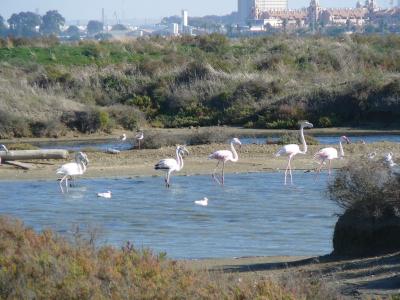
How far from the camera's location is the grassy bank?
→ 42.0 meters

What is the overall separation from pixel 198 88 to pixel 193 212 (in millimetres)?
28050

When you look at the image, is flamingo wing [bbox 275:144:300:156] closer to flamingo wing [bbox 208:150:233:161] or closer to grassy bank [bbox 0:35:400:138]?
flamingo wing [bbox 208:150:233:161]

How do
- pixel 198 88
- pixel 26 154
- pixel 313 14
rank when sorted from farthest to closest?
pixel 313 14
pixel 198 88
pixel 26 154

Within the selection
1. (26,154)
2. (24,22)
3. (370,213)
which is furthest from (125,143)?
(24,22)

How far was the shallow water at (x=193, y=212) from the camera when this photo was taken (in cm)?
1700

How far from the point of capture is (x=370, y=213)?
46.4 ft

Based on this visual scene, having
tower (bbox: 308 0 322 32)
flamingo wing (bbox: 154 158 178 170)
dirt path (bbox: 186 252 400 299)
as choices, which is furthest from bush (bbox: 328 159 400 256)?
tower (bbox: 308 0 322 32)

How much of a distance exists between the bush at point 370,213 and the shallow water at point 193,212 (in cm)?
132

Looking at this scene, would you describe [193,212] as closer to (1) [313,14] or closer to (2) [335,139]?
(2) [335,139]

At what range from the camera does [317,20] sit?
157000mm

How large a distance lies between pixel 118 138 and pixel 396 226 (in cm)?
2579

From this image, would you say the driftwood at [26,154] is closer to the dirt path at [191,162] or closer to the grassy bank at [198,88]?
the dirt path at [191,162]

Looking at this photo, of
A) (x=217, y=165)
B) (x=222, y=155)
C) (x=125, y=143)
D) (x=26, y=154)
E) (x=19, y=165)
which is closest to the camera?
(x=222, y=155)

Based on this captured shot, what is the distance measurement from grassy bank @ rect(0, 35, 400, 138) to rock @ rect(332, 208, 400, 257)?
27.0 meters
